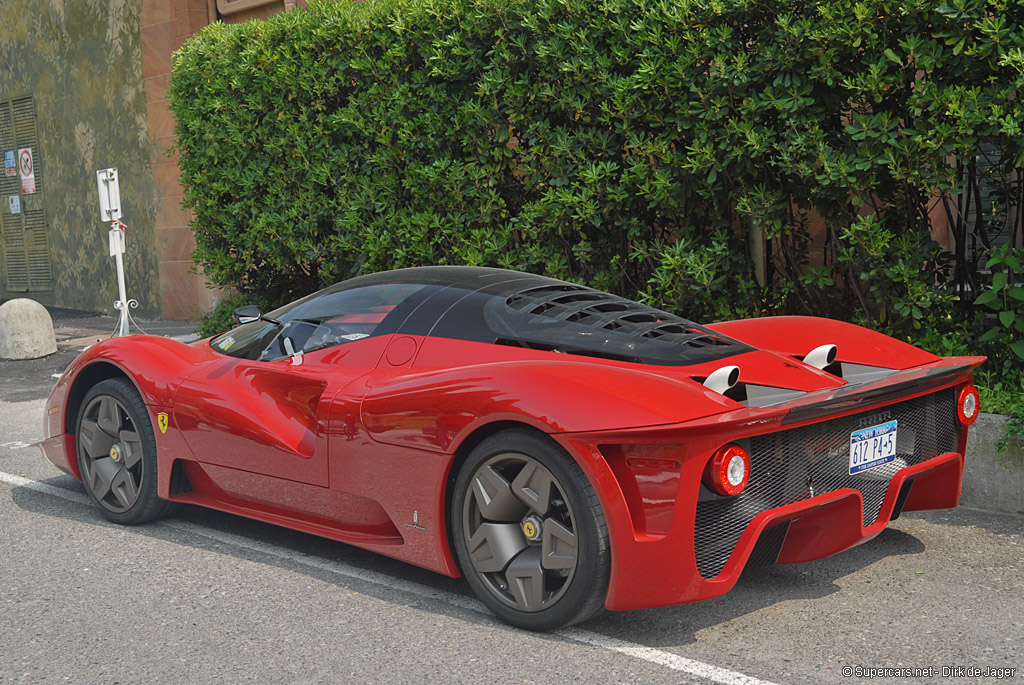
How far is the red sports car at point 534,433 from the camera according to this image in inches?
133

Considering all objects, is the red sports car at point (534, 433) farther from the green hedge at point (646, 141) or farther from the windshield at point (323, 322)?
the green hedge at point (646, 141)

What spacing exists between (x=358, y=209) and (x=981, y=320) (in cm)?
478

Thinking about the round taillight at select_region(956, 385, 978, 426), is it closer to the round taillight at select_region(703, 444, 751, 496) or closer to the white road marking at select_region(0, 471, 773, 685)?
the round taillight at select_region(703, 444, 751, 496)

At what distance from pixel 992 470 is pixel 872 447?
5.81 feet

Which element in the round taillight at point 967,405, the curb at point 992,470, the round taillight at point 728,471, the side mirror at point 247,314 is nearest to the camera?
the round taillight at point 728,471

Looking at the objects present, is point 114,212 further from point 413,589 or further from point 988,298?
point 988,298

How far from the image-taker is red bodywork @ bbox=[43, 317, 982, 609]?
3348 mm

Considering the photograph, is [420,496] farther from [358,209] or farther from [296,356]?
[358,209]

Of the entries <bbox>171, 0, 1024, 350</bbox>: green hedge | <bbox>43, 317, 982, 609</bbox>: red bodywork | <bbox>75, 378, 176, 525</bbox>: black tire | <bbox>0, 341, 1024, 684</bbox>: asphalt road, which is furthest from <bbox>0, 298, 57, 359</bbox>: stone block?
<bbox>0, 341, 1024, 684</bbox>: asphalt road

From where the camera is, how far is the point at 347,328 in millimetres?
4621

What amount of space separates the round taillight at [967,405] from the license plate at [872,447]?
17.9 inches

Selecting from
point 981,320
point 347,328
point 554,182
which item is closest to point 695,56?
point 554,182

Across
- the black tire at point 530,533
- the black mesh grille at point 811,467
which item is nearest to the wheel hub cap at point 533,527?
the black tire at point 530,533

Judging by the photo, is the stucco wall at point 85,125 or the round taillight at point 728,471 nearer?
the round taillight at point 728,471
